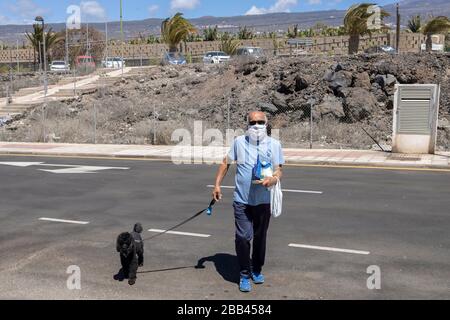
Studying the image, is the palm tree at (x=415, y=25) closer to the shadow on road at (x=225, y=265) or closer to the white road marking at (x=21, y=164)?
the white road marking at (x=21, y=164)

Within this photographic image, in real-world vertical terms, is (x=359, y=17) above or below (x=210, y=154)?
above

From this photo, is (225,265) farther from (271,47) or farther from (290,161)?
(271,47)

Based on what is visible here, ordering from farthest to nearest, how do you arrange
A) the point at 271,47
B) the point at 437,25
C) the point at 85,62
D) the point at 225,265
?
the point at 271,47, the point at 85,62, the point at 437,25, the point at 225,265

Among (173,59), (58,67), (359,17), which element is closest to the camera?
(359,17)

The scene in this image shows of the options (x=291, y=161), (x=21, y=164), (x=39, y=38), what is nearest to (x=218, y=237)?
(x=291, y=161)

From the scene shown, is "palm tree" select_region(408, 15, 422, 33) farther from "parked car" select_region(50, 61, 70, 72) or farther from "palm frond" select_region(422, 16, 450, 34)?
"parked car" select_region(50, 61, 70, 72)

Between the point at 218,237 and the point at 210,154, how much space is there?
986cm

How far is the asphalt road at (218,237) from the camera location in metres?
6.50

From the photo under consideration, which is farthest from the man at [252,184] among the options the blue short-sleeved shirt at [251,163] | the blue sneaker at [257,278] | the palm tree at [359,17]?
the palm tree at [359,17]

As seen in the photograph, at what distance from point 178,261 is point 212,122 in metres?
19.7

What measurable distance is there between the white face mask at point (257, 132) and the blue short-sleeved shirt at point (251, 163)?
0.06 metres

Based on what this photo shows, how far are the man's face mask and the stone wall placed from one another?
38020 mm

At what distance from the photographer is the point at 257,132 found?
6.27 meters
